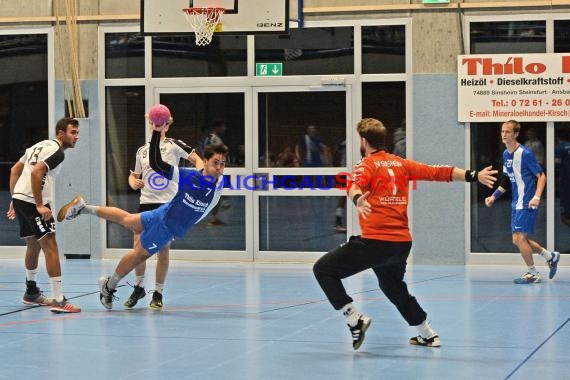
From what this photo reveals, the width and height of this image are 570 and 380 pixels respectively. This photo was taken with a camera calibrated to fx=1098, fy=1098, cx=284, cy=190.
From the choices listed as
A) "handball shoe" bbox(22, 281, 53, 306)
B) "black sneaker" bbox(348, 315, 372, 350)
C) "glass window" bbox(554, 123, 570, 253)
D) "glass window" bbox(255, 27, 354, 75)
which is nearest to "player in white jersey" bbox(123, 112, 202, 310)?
"handball shoe" bbox(22, 281, 53, 306)

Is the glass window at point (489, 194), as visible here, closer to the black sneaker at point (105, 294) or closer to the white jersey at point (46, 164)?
the black sneaker at point (105, 294)

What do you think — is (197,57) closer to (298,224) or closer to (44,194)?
(298,224)

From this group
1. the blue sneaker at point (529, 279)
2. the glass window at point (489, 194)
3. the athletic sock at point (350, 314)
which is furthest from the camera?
the glass window at point (489, 194)

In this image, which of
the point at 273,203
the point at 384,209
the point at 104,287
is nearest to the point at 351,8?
the point at 273,203

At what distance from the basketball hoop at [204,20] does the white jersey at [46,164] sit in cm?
432

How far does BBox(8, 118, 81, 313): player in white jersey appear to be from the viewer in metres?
10.9

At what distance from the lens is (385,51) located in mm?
15898

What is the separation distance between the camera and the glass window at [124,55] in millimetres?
16703

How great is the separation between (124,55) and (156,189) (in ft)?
18.9

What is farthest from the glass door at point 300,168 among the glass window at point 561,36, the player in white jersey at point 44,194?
the player in white jersey at point 44,194

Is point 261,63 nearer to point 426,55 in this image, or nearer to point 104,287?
point 426,55

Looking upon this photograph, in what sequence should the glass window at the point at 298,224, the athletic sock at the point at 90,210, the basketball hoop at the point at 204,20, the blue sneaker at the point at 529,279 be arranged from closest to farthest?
the athletic sock at the point at 90,210 → the blue sneaker at the point at 529,279 → the basketball hoop at the point at 204,20 → the glass window at the point at 298,224

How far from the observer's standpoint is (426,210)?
15.9 metres

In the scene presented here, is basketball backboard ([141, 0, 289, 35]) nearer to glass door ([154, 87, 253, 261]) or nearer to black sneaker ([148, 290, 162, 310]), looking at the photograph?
glass door ([154, 87, 253, 261])
